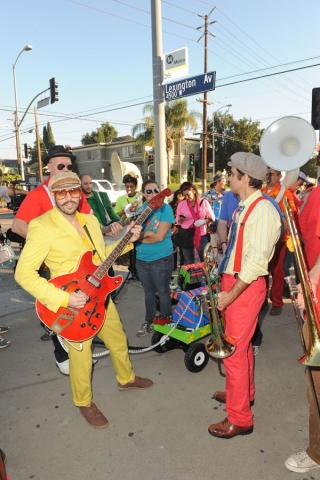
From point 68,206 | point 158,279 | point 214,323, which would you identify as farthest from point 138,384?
point 68,206

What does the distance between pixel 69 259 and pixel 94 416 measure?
1.28 metres

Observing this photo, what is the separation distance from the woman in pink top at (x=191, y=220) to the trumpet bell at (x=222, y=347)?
343 centimetres

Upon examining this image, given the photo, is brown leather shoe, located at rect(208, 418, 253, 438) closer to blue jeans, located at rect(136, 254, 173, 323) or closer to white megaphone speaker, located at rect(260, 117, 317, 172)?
blue jeans, located at rect(136, 254, 173, 323)

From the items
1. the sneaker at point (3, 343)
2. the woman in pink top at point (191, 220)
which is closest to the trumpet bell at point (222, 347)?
the sneaker at point (3, 343)

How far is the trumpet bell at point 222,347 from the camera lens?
2.40m

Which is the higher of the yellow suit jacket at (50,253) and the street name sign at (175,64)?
the street name sign at (175,64)

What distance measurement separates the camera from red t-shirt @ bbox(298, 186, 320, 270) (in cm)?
228

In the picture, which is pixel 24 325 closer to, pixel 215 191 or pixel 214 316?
pixel 214 316

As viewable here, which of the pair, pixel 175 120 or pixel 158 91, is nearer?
pixel 158 91

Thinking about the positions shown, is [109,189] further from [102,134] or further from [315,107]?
[102,134]

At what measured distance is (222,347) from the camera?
249 cm

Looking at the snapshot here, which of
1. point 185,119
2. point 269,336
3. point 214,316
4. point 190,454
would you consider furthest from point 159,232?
point 185,119

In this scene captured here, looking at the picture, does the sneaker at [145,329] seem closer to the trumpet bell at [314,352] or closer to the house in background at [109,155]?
the trumpet bell at [314,352]

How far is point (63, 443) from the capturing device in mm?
2531
